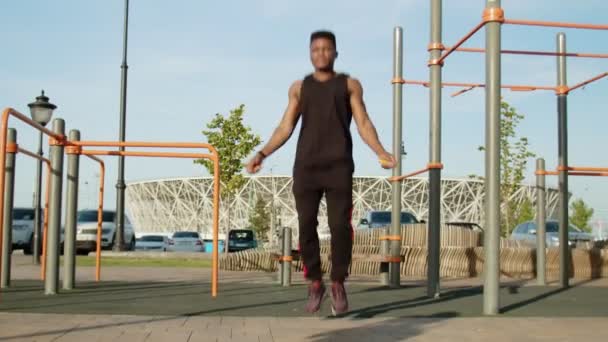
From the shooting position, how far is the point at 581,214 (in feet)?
252

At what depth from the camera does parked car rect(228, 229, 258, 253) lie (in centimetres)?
3559

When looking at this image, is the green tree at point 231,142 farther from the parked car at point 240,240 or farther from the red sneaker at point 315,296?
the red sneaker at point 315,296

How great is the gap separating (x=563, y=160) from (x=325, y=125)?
6306mm

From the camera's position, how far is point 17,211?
82.2ft

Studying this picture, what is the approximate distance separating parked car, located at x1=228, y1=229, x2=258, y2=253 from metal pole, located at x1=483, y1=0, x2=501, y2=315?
29.3 meters

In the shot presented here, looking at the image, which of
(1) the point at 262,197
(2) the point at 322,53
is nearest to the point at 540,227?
(2) the point at 322,53

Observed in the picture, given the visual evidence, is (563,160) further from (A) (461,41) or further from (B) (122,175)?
(B) (122,175)

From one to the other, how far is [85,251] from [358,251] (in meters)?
15.6

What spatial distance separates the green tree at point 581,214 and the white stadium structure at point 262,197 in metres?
25.2

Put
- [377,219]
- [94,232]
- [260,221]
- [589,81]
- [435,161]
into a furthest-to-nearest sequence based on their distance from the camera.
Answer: [260,221]
[94,232]
[377,219]
[589,81]
[435,161]

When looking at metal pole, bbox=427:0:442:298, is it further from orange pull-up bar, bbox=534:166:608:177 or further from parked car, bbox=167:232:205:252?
parked car, bbox=167:232:205:252

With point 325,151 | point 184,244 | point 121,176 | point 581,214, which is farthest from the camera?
point 581,214

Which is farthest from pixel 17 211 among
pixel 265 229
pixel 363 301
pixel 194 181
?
pixel 194 181

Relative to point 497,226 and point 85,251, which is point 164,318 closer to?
point 497,226
